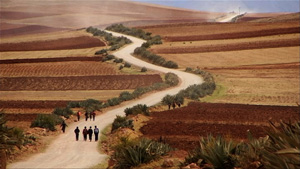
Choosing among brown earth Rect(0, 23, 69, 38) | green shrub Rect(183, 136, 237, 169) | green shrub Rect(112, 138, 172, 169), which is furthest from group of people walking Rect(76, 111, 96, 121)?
brown earth Rect(0, 23, 69, 38)

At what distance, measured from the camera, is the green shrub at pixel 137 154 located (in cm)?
1501

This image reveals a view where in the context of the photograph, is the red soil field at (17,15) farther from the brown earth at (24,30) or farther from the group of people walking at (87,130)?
the group of people walking at (87,130)

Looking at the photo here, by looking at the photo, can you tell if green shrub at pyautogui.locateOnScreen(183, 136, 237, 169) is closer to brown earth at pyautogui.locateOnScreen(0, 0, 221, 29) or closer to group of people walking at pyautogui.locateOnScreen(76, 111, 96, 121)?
group of people walking at pyautogui.locateOnScreen(76, 111, 96, 121)

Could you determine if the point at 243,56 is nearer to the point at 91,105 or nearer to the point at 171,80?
the point at 171,80

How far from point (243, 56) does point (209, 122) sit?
44.7 meters

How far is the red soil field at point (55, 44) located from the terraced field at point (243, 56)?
1131 cm

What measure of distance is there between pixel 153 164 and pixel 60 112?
61.3 feet

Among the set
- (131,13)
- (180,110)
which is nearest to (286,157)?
(180,110)

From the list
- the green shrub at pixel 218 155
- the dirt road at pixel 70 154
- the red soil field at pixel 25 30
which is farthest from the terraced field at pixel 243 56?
the green shrub at pixel 218 155

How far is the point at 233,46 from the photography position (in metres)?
77.6

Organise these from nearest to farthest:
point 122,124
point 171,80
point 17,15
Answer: point 122,124
point 171,80
point 17,15


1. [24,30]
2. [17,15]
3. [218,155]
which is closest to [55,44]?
[24,30]

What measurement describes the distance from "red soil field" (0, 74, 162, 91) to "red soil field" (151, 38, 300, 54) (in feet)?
69.8

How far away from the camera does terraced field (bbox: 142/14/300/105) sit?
45.5 meters
